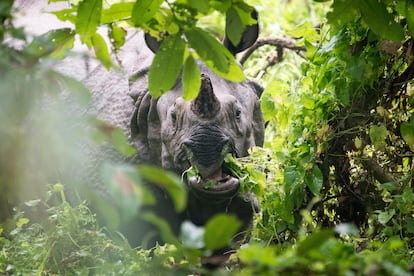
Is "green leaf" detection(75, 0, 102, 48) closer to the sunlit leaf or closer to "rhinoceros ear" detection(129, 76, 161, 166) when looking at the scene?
the sunlit leaf

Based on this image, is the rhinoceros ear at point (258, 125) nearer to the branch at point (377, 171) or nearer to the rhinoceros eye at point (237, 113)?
the rhinoceros eye at point (237, 113)

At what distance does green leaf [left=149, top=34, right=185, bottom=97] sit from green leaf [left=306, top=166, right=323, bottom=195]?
128 cm

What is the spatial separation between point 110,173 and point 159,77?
2.84ft

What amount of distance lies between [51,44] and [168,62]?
41cm

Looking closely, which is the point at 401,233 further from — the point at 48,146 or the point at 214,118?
the point at 48,146

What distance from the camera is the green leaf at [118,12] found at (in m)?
2.36

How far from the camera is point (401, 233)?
3180mm

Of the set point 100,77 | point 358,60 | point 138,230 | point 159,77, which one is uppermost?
point 159,77

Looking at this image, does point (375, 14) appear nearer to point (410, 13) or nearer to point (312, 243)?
point (410, 13)

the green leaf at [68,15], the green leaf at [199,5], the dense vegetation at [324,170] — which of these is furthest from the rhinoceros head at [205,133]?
the green leaf at [199,5]

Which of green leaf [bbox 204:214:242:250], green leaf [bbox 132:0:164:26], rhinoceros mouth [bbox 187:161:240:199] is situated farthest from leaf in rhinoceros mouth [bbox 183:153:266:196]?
green leaf [bbox 204:214:242:250]

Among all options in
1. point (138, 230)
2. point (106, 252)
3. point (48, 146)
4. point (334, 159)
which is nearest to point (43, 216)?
point (138, 230)

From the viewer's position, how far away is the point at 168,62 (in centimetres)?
221

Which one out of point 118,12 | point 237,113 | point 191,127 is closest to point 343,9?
point 118,12
